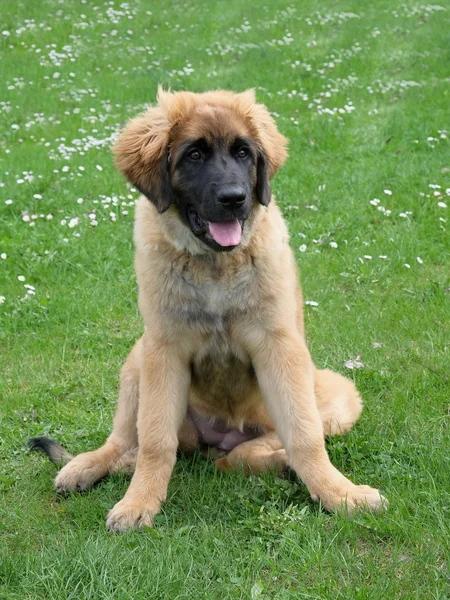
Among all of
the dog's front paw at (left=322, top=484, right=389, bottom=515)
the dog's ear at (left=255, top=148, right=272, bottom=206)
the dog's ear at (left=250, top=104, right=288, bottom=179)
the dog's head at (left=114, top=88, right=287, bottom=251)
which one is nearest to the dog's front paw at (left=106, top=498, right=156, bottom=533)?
the dog's front paw at (left=322, top=484, right=389, bottom=515)

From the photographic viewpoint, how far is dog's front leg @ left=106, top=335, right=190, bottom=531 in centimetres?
335

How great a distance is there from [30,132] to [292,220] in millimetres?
3903

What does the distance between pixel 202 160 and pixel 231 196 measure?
31 cm

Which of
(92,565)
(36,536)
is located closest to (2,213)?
(36,536)

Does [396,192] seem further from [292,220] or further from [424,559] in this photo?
[424,559]

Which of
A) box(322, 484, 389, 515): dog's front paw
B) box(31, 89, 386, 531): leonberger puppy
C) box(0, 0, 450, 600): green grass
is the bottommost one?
box(0, 0, 450, 600): green grass

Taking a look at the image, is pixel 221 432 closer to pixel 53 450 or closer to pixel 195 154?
pixel 53 450

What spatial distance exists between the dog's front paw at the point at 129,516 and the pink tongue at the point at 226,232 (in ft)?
3.78

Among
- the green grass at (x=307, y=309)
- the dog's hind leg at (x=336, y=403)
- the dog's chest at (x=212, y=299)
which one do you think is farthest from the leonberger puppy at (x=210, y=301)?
the dog's hind leg at (x=336, y=403)

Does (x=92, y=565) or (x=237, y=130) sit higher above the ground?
(x=237, y=130)

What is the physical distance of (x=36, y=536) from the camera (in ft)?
10.3

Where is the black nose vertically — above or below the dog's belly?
above

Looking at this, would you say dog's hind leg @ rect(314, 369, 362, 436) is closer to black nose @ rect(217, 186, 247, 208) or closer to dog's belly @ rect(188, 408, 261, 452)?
dog's belly @ rect(188, 408, 261, 452)

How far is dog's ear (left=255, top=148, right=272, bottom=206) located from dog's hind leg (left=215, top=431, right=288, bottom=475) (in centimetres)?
112
